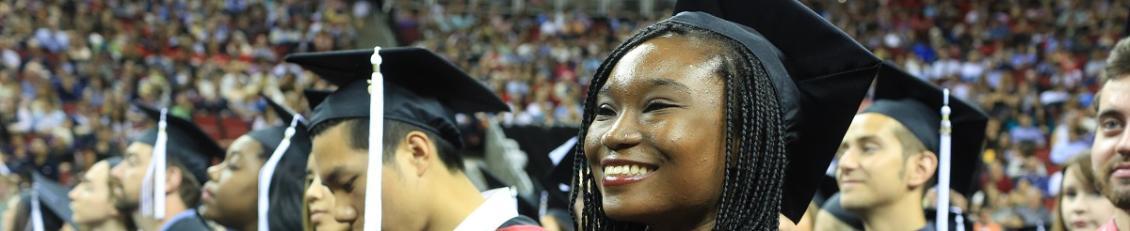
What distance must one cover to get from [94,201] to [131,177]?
0.93 feet

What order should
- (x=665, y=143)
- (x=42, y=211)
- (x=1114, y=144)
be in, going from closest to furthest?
(x=665, y=143) → (x=1114, y=144) → (x=42, y=211)

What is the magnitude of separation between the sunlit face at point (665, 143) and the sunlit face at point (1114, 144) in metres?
1.01

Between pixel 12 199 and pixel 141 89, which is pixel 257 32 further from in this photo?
pixel 12 199

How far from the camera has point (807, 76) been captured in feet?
7.69

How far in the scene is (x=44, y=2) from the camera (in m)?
18.2

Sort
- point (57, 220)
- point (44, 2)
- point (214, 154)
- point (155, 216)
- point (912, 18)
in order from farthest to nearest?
point (912, 18) < point (44, 2) < point (57, 220) < point (214, 154) < point (155, 216)

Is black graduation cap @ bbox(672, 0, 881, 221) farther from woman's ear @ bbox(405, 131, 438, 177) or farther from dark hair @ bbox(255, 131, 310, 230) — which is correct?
dark hair @ bbox(255, 131, 310, 230)

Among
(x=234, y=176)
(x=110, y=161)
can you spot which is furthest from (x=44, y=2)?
(x=234, y=176)

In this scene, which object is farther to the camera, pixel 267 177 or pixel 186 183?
pixel 186 183

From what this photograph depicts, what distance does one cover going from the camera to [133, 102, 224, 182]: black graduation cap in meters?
6.08

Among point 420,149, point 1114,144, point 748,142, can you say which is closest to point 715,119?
point 748,142

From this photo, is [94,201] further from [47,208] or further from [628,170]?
[628,170]

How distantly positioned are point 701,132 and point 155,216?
4.07 metres

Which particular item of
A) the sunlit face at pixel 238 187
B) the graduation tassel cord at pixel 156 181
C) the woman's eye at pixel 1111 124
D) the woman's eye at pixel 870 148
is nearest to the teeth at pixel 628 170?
the woman's eye at pixel 1111 124
